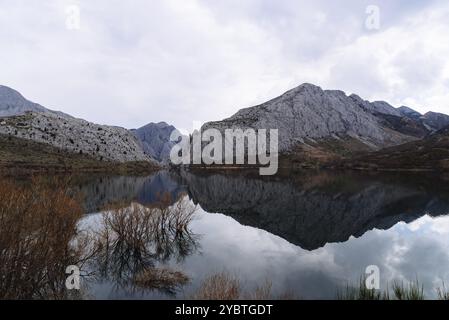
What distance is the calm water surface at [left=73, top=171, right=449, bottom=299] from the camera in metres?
32.8

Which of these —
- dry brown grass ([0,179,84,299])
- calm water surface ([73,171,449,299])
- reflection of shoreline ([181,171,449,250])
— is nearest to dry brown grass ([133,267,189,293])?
calm water surface ([73,171,449,299])

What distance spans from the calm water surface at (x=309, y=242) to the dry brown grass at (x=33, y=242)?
4590 mm

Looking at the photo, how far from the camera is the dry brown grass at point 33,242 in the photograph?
1916 cm

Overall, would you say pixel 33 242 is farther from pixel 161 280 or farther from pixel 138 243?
pixel 138 243

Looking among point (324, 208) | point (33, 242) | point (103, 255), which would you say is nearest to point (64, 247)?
point (33, 242)

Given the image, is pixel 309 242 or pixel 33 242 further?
pixel 309 242

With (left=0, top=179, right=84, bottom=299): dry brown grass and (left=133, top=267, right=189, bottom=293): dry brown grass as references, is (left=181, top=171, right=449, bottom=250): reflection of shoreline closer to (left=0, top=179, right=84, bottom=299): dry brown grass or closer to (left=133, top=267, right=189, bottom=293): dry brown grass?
(left=133, top=267, right=189, bottom=293): dry brown grass

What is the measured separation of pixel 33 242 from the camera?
2153 cm

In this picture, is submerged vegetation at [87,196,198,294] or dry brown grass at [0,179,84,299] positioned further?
submerged vegetation at [87,196,198,294]

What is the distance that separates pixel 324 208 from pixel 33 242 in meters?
66.6

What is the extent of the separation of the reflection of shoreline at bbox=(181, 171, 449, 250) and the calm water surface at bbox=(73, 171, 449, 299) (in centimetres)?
19

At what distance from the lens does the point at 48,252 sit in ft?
75.5
